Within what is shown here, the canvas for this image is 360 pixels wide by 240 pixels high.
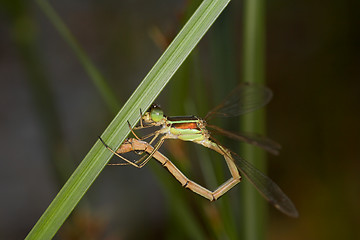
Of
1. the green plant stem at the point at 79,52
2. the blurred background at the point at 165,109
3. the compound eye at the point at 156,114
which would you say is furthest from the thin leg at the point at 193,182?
the blurred background at the point at 165,109

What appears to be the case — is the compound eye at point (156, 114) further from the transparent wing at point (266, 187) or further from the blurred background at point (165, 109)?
the blurred background at point (165, 109)

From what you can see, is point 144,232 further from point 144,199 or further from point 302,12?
point 302,12

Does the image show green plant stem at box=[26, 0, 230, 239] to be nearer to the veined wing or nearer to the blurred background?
the veined wing

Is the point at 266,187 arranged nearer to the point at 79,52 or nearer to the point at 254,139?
the point at 254,139

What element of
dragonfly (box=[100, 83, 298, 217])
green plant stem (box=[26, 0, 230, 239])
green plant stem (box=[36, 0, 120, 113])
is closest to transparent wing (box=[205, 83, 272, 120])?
dragonfly (box=[100, 83, 298, 217])

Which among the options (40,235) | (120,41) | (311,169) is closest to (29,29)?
(40,235)

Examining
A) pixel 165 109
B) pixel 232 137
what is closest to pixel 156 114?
pixel 232 137
